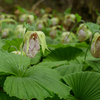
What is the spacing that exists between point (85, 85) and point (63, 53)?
0.71 metres

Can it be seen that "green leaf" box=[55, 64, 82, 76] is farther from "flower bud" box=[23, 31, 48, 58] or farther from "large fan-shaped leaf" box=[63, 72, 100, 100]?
"flower bud" box=[23, 31, 48, 58]

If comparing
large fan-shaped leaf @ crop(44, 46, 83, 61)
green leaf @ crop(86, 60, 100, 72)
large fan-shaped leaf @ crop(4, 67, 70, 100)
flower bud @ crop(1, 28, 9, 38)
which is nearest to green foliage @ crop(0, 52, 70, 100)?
large fan-shaped leaf @ crop(4, 67, 70, 100)

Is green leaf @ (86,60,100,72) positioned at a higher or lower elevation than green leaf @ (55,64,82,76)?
higher

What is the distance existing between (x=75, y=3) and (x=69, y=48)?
1.67m

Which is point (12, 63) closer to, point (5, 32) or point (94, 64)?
point (94, 64)

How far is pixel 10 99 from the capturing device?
33.8 inches

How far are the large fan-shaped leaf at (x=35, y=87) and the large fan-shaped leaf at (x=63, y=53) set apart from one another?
2.11ft

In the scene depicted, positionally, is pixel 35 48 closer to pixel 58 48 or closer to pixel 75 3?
pixel 58 48

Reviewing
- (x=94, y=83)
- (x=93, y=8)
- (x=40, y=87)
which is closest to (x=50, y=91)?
(x=40, y=87)

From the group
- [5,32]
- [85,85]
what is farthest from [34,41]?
[5,32]

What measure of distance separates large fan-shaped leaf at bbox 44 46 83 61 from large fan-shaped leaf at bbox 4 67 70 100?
64cm

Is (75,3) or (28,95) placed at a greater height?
(75,3)

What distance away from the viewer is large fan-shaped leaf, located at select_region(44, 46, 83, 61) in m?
1.59

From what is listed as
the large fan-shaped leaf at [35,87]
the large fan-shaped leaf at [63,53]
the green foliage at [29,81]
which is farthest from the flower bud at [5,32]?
the large fan-shaped leaf at [35,87]
